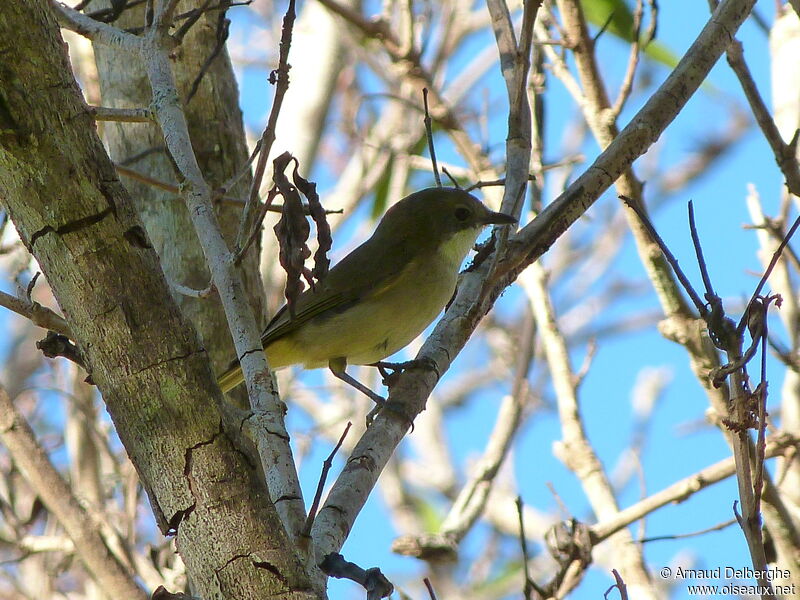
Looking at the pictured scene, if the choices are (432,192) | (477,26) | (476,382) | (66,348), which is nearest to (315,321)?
(432,192)

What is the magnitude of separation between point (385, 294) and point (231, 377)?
1099 millimetres

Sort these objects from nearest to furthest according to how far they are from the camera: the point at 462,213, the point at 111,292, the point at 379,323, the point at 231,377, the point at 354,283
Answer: the point at 111,292
the point at 231,377
the point at 379,323
the point at 354,283
the point at 462,213

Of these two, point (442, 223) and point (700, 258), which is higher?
point (442, 223)

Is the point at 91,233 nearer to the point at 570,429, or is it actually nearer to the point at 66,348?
the point at 66,348

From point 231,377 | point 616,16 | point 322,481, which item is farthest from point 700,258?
point 616,16

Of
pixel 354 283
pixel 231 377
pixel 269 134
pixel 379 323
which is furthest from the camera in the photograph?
pixel 354 283

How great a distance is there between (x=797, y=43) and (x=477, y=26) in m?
5.65

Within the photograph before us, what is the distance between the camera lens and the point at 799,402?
185 inches

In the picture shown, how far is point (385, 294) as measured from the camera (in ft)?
17.0

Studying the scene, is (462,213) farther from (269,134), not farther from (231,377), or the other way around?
(269,134)

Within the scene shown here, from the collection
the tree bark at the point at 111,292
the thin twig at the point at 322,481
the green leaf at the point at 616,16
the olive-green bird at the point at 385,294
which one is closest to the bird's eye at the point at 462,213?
the olive-green bird at the point at 385,294

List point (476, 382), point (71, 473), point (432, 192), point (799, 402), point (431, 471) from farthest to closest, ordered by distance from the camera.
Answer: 1. point (476, 382)
2. point (431, 471)
3. point (71, 473)
4. point (432, 192)
5. point (799, 402)

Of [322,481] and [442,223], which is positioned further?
[442,223]

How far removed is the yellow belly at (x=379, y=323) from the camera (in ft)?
16.6
